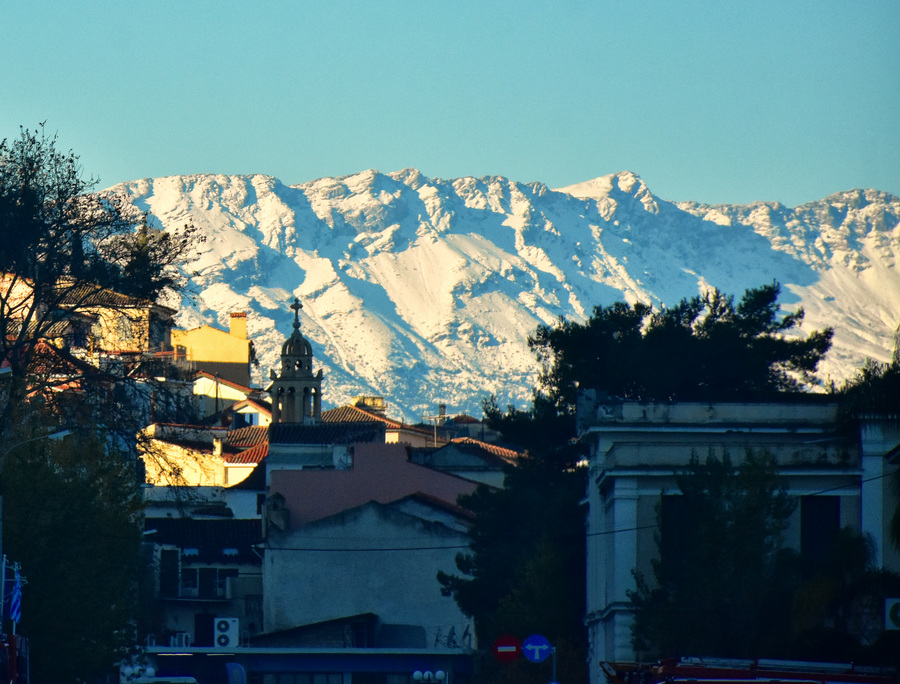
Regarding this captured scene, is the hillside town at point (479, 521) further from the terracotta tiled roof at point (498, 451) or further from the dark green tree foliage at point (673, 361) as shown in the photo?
the terracotta tiled roof at point (498, 451)

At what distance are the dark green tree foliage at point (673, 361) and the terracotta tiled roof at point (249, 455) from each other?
45.0 metres

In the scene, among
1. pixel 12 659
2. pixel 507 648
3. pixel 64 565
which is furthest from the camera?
pixel 64 565

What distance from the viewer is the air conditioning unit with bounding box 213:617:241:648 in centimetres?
6738

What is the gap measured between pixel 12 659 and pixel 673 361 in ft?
116

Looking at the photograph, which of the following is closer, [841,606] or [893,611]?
[893,611]

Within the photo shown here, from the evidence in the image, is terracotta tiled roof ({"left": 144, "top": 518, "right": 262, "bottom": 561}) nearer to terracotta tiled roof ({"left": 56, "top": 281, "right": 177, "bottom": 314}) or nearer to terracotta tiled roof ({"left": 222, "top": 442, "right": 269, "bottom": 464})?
terracotta tiled roof ({"left": 222, "top": 442, "right": 269, "bottom": 464})

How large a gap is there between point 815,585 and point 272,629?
133 ft

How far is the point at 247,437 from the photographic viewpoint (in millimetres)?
118812

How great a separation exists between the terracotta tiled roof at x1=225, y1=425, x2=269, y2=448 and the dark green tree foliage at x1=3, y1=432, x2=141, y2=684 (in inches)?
2789

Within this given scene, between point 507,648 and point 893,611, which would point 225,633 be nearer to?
point 507,648

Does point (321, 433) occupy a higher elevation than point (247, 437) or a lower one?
lower

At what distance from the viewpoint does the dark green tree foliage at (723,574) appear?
36.7 m

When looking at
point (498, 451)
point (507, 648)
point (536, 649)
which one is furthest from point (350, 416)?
point (536, 649)

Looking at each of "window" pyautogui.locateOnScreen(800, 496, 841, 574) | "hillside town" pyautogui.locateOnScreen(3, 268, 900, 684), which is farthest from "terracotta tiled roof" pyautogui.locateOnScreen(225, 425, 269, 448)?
"window" pyautogui.locateOnScreen(800, 496, 841, 574)
